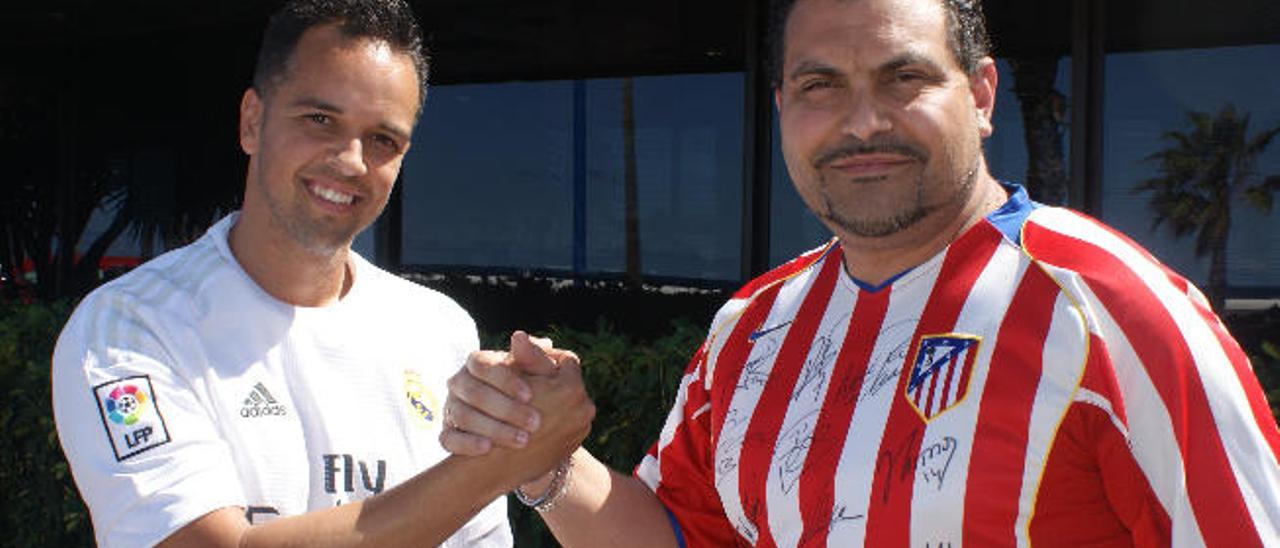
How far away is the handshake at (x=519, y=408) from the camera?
6.80ft

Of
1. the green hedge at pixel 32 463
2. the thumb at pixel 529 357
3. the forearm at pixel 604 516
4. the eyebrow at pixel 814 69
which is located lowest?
the green hedge at pixel 32 463

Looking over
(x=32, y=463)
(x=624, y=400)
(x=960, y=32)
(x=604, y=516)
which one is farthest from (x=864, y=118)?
(x=32, y=463)

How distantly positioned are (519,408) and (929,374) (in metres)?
0.70

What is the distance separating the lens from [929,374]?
5.95 feet

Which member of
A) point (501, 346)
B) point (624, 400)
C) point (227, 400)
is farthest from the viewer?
point (501, 346)

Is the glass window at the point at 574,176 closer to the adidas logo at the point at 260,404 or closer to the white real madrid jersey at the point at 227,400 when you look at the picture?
the white real madrid jersey at the point at 227,400

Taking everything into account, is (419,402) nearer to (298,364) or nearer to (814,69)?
(298,364)

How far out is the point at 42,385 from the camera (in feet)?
15.8

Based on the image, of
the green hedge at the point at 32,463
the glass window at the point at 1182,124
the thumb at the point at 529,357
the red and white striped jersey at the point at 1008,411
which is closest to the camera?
the red and white striped jersey at the point at 1008,411

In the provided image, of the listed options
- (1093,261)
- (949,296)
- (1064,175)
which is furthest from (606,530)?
(1064,175)

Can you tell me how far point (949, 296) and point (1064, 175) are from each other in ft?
13.8

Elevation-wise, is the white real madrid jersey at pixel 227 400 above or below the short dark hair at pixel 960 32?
below

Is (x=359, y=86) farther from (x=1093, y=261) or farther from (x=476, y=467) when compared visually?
(x=1093, y=261)

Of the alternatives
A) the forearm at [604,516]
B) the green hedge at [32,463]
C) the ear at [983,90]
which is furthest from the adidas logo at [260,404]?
the green hedge at [32,463]
